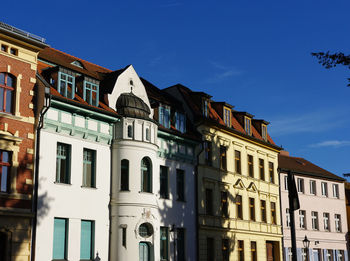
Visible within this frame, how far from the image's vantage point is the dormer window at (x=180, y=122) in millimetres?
33906

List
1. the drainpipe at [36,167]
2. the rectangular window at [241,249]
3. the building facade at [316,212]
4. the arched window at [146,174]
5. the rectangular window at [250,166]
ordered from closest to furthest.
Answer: the drainpipe at [36,167], the arched window at [146,174], the rectangular window at [241,249], the rectangular window at [250,166], the building facade at [316,212]

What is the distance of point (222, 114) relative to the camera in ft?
130

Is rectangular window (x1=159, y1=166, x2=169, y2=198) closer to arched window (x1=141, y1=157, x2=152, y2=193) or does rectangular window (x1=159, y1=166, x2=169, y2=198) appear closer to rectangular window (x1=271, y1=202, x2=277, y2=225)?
arched window (x1=141, y1=157, x2=152, y2=193)

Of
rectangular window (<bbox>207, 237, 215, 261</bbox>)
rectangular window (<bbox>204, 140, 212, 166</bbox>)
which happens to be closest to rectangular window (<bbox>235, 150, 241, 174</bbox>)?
rectangular window (<bbox>204, 140, 212, 166</bbox>)

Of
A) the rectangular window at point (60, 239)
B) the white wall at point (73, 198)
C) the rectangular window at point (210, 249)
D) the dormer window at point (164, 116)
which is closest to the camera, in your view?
the white wall at point (73, 198)

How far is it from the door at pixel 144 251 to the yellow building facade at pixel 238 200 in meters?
5.57

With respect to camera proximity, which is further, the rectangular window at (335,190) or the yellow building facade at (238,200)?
the rectangular window at (335,190)

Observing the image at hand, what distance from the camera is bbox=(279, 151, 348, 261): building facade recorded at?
4588cm

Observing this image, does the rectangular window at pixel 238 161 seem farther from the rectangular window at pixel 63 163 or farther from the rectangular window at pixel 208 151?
the rectangular window at pixel 63 163

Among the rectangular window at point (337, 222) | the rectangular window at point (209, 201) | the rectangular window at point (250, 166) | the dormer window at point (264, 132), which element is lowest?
the rectangular window at point (337, 222)

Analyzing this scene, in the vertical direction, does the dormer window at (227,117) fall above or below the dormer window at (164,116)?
above

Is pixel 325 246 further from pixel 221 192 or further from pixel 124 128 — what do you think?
pixel 124 128

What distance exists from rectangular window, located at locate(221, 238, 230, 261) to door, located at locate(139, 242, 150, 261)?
8.46 m

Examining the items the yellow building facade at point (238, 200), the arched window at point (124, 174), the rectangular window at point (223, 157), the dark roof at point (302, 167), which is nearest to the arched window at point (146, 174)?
the arched window at point (124, 174)
